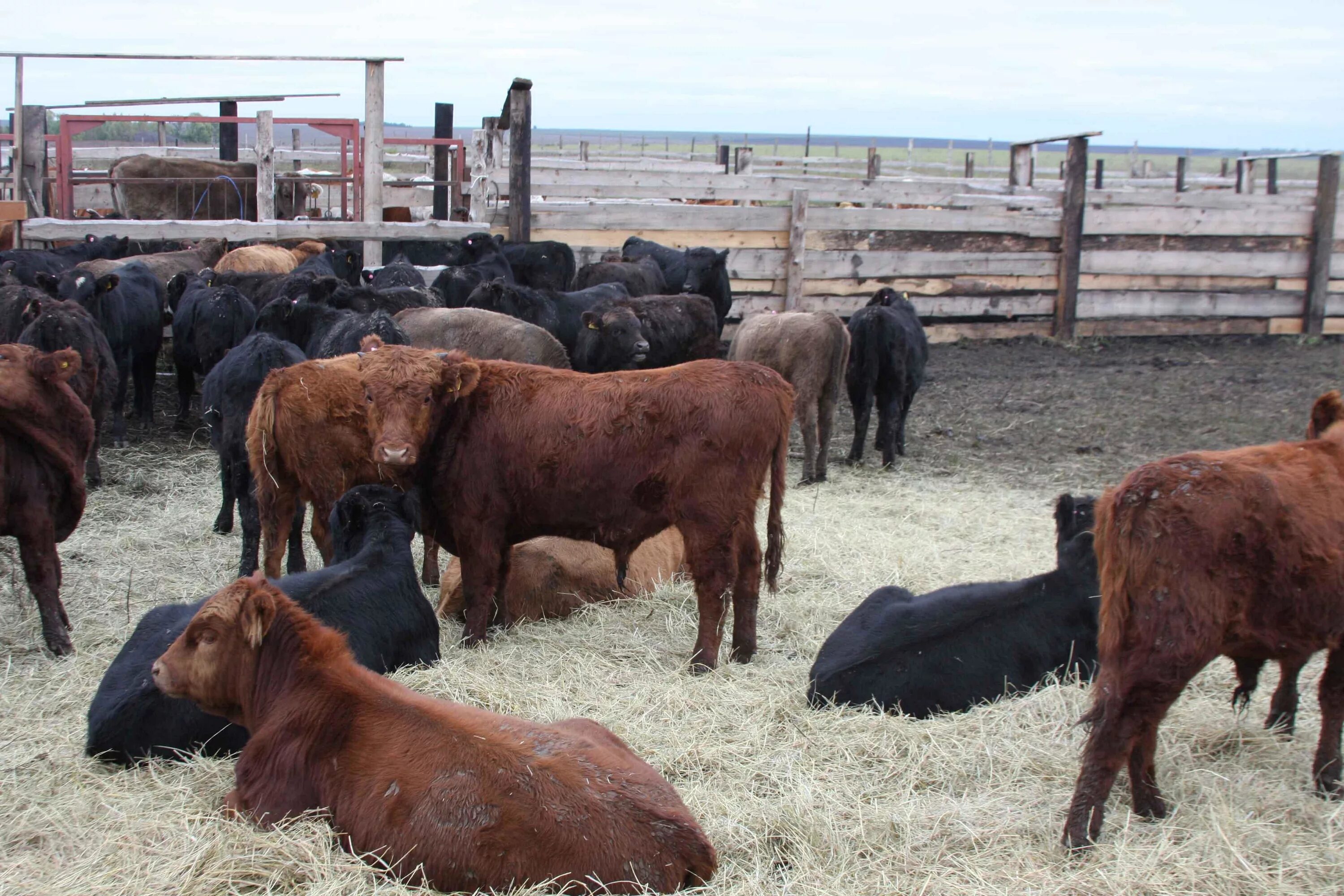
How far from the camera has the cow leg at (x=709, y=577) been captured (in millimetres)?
5828

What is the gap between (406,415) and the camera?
5.91 m

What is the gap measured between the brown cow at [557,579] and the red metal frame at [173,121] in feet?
31.3

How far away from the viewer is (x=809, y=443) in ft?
32.5

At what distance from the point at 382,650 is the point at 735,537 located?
182 cm

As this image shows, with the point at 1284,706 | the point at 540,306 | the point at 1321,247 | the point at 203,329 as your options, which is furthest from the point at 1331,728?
the point at 1321,247

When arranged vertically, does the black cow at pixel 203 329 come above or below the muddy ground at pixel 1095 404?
above

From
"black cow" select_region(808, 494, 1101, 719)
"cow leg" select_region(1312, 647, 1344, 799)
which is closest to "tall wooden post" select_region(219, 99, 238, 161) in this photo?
"black cow" select_region(808, 494, 1101, 719)

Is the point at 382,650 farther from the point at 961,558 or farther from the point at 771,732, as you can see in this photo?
the point at 961,558

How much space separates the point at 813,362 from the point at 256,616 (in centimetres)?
709

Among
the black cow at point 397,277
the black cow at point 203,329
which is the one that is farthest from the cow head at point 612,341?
the black cow at point 203,329

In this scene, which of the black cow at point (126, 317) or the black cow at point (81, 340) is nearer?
the black cow at point (81, 340)

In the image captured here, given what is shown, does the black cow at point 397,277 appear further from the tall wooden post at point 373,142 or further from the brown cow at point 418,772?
the brown cow at point 418,772

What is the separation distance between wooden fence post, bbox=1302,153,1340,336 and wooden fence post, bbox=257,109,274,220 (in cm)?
1391

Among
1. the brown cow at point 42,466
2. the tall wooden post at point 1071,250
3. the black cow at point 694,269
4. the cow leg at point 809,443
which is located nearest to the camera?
the brown cow at point 42,466
